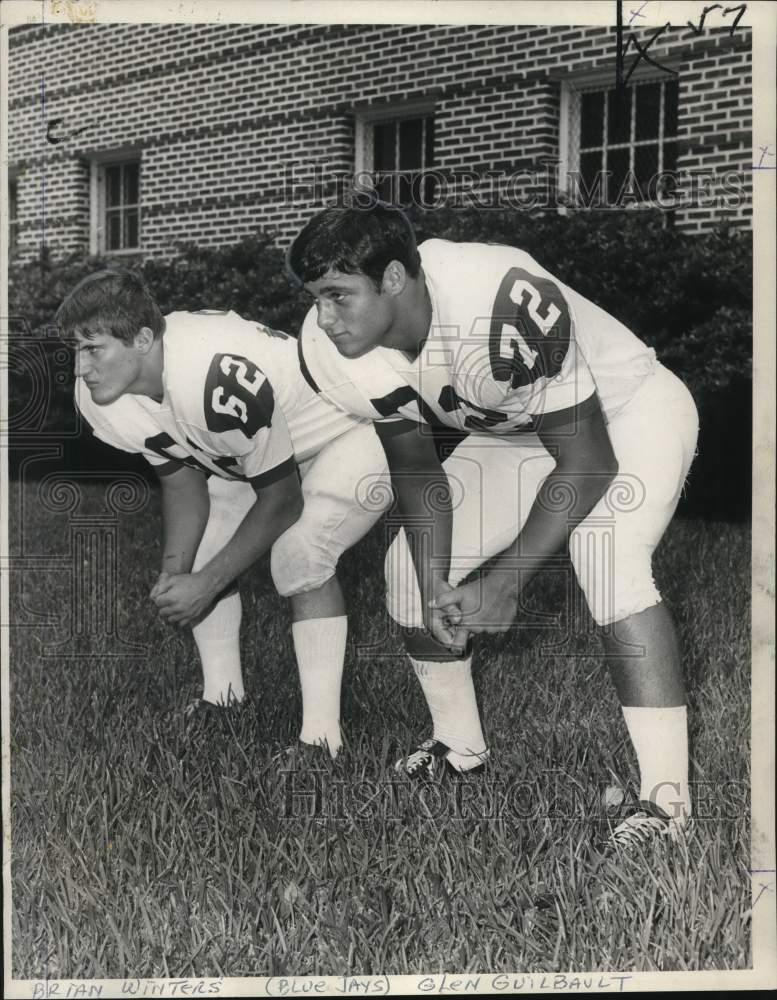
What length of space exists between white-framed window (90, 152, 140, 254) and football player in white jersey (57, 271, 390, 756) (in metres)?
0.45

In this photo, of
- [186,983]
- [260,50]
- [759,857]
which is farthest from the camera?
[260,50]

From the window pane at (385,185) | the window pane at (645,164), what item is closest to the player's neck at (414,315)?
the window pane at (385,185)

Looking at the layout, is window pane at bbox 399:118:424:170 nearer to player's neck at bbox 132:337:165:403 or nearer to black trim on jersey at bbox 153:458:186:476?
player's neck at bbox 132:337:165:403

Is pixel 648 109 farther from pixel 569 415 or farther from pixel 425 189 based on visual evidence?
pixel 569 415

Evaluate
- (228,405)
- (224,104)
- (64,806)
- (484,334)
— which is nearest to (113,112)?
(224,104)

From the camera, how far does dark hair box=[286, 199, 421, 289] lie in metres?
2.68

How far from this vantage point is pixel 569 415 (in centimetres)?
265

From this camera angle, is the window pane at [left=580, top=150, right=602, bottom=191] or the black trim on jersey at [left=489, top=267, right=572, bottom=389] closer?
the black trim on jersey at [left=489, top=267, right=572, bottom=389]

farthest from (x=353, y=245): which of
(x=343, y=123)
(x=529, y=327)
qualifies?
(x=343, y=123)

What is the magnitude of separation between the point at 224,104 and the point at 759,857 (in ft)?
8.63

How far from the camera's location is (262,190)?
3.27 m

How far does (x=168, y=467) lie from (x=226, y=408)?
0.29 m

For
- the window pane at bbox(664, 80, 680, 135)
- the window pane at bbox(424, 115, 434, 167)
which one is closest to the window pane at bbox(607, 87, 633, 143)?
the window pane at bbox(664, 80, 680, 135)

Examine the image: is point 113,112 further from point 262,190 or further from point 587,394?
point 587,394
